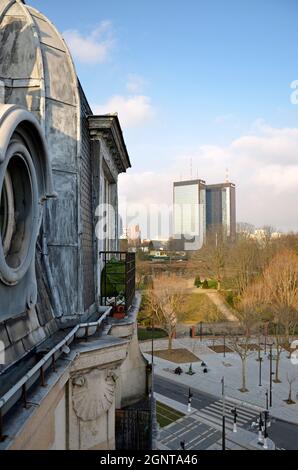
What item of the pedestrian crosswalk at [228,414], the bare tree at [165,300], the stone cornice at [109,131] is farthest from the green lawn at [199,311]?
the stone cornice at [109,131]

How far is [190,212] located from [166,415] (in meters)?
81.3

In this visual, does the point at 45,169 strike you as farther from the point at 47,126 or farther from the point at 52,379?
the point at 52,379

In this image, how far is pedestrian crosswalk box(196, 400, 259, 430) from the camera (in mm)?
26195

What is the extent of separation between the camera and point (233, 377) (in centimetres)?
3559

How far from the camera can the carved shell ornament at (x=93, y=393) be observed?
678cm

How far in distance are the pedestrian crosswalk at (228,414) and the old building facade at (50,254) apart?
57.5ft

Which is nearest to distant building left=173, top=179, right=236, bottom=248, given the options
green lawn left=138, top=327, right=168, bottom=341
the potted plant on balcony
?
green lawn left=138, top=327, right=168, bottom=341

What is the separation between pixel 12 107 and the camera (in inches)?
201

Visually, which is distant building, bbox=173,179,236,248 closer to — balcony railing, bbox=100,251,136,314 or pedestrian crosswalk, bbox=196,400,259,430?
pedestrian crosswalk, bbox=196,400,259,430

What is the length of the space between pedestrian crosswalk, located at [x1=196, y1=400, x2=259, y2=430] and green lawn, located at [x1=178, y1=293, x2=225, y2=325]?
21167mm

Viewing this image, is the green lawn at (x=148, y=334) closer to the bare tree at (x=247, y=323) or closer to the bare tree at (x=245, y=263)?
the bare tree at (x=247, y=323)

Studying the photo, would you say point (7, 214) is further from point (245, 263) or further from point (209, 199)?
point (209, 199)

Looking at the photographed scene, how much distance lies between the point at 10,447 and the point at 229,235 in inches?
3398
